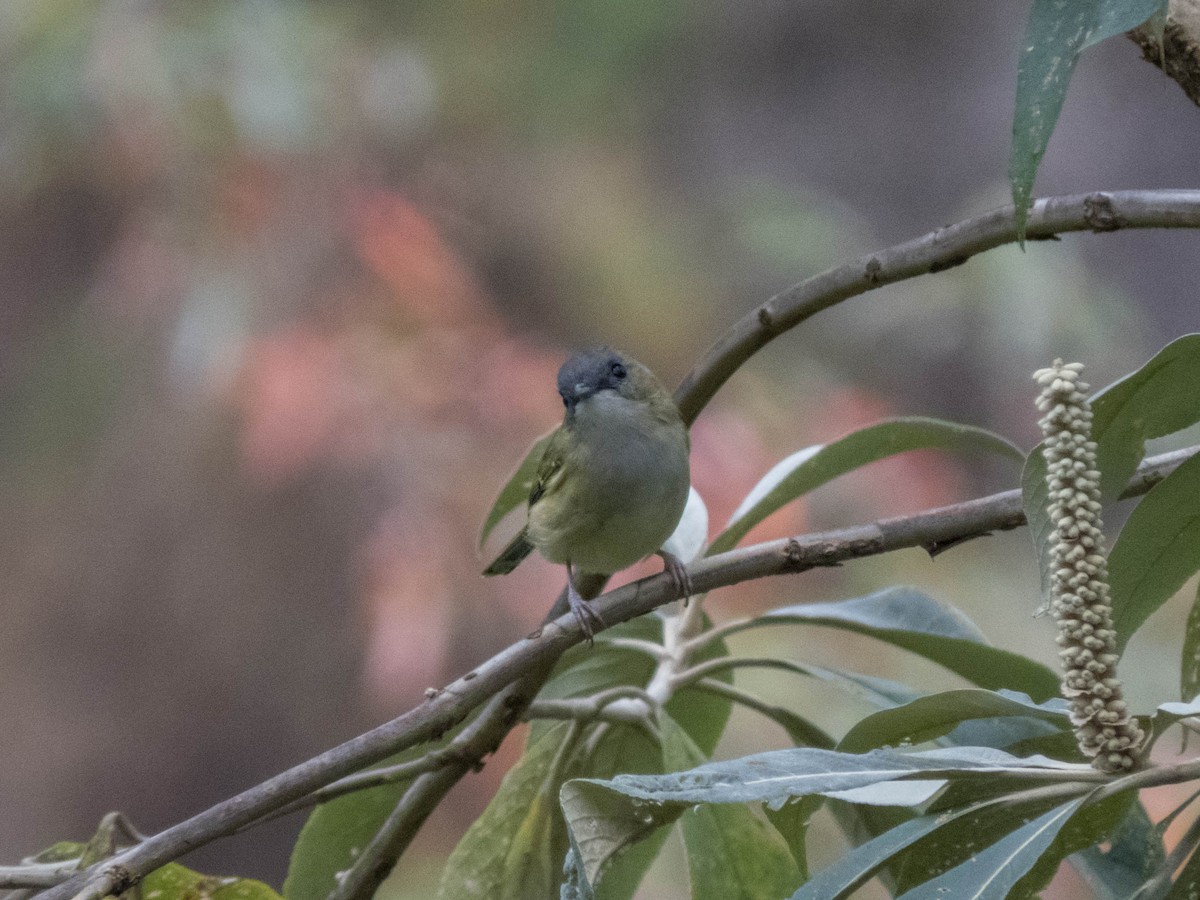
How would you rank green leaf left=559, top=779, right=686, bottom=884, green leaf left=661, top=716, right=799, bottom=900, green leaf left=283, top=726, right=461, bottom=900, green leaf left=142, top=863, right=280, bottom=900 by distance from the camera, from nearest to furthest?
green leaf left=559, top=779, right=686, bottom=884 < green leaf left=142, top=863, right=280, bottom=900 < green leaf left=661, top=716, right=799, bottom=900 < green leaf left=283, top=726, right=461, bottom=900

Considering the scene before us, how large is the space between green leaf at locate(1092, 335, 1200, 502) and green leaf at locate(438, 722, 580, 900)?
495 mm

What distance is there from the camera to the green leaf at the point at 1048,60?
45cm

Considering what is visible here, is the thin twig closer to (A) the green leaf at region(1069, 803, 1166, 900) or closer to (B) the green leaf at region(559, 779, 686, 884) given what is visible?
(B) the green leaf at region(559, 779, 686, 884)

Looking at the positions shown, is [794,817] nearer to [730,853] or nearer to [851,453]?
[730,853]

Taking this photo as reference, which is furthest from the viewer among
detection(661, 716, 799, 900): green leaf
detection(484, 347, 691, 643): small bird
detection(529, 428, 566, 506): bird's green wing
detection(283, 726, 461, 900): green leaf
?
detection(529, 428, 566, 506): bird's green wing

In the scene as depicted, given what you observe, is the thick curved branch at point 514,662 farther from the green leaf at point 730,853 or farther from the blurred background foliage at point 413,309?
the blurred background foliage at point 413,309

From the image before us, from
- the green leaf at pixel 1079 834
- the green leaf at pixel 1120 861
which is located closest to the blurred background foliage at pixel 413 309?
the green leaf at pixel 1120 861

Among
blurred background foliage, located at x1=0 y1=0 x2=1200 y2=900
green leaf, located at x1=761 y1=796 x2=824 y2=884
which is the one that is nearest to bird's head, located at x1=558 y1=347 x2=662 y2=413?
green leaf, located at x1=761 y1=796 x2=824 y2=884

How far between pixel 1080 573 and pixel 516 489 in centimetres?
56

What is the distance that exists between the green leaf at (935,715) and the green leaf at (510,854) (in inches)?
12.7

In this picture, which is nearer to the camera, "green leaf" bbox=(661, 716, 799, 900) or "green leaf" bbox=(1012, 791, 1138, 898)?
"green leaf" bbox=(1012, 791, 1138, 898)

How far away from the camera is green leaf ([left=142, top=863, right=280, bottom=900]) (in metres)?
0.68

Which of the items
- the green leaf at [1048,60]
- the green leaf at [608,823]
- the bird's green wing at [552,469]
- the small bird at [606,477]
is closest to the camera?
the green leaf at [1048,60]

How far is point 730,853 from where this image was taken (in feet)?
2.62
